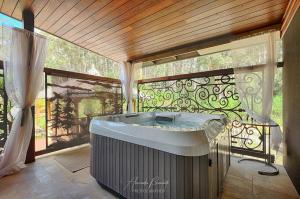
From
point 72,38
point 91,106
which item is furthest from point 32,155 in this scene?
point 72,38

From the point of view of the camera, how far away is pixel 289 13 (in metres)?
1.85

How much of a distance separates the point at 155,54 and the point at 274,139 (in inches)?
98.2

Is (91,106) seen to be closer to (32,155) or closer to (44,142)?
(44,142)

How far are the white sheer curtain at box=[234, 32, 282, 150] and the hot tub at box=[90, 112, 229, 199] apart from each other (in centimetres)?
104

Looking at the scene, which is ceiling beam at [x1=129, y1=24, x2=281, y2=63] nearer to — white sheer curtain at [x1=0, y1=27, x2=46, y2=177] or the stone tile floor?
the stone tile floor

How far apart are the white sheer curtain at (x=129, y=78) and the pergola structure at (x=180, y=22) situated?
3.23 ft

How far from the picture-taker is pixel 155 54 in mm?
3570

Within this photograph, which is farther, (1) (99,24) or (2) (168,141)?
(1) (99,24)

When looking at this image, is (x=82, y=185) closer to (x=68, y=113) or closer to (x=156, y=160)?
(x=156, y=160)

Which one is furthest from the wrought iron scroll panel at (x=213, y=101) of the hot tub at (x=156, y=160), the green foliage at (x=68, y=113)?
the green foliage at (x=68, y=113)

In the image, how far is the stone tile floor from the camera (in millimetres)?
1660

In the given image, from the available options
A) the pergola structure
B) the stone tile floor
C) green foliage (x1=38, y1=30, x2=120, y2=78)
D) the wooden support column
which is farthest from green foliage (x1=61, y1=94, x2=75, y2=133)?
green foliage (x1=38, y1=30, x2=120, y2=78)

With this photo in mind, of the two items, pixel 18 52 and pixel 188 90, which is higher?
pixel 18 52

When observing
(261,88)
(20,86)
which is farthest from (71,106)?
(261,88)
